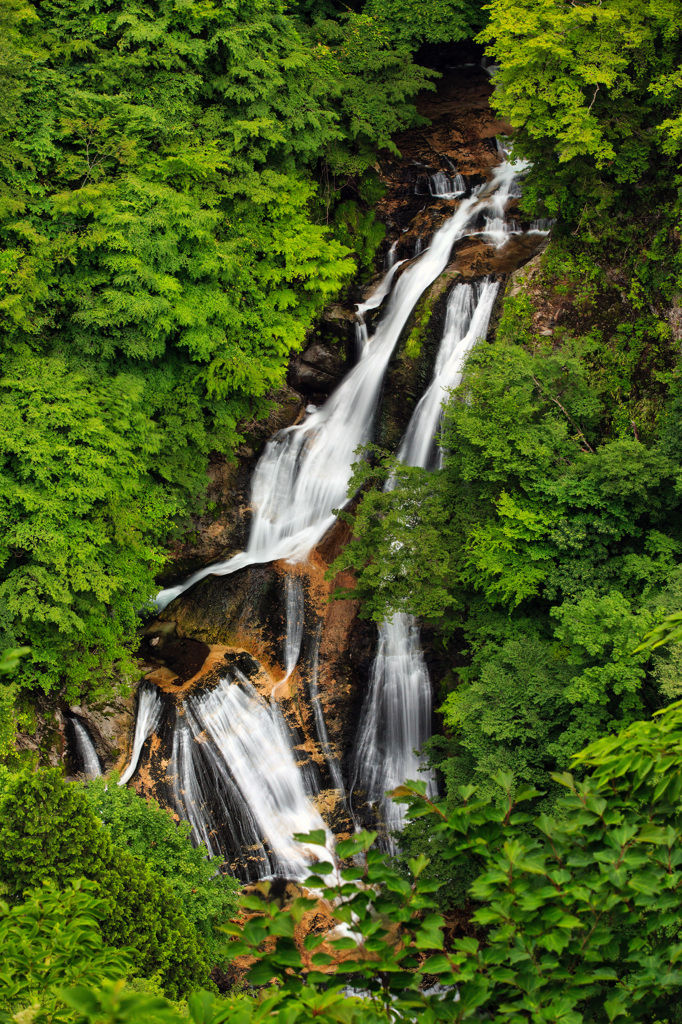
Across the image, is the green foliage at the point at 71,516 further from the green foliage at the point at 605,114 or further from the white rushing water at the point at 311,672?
the green foliage at the point at 605,114

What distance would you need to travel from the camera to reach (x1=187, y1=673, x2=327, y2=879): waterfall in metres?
11.4

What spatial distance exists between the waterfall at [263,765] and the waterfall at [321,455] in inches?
117

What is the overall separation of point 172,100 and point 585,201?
7.86 m

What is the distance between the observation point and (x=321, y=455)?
15453 mm

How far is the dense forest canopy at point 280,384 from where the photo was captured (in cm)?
879

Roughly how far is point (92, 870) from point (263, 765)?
5181 mm

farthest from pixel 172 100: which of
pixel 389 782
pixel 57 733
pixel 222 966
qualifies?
pixel 222 966

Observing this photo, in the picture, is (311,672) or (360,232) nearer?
(311,672)

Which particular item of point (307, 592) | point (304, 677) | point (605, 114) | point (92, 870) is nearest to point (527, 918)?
point (92, 870)

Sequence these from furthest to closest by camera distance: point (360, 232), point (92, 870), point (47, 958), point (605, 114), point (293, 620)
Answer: point (360, 232)
point (293, 620)
point (605, 114)
point (92, 870)
point (47, 958)

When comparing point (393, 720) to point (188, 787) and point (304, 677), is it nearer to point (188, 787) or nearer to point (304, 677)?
point (304, 677)

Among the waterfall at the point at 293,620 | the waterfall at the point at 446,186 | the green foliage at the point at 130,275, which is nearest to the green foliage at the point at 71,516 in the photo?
the green foliage at the point at 130,275

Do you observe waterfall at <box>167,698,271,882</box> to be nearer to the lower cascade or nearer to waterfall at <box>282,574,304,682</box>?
the lower cascade

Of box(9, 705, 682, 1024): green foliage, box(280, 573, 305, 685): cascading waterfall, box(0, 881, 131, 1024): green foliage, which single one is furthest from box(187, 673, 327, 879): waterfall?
box(9, 705, 682, 1024): green foliage
